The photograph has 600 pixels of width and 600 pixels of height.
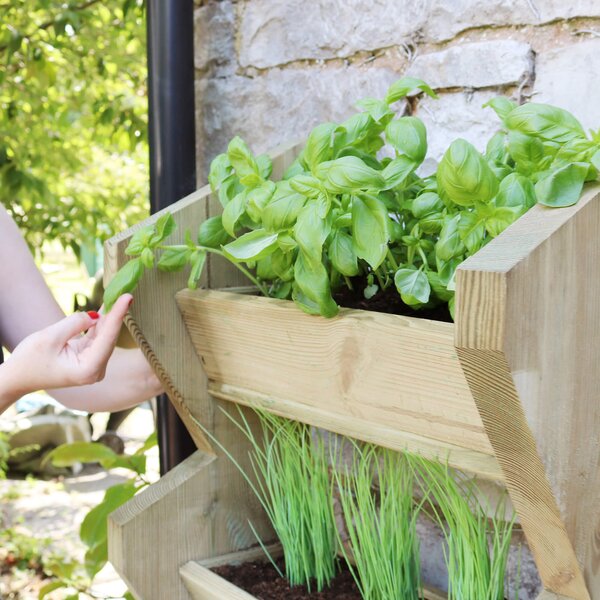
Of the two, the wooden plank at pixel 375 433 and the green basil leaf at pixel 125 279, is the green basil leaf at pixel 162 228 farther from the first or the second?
the wooden plank at pixel 375 433

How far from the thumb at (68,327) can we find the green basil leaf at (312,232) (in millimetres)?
348

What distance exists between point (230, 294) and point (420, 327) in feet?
0.93

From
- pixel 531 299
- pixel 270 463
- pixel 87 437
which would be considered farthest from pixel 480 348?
pixel 87 437

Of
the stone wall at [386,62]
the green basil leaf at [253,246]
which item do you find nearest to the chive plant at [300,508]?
the stone wall at [386,62]

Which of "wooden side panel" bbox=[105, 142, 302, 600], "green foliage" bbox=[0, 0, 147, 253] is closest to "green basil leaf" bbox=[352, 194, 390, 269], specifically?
"wooden side panel" bbox=[105, 142, 302, 600]

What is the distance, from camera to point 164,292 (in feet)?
3.14

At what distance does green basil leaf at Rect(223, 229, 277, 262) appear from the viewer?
0.75 metres

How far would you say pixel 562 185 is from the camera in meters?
0.59

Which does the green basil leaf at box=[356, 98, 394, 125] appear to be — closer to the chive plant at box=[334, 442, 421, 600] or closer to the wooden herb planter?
the wooden herb planter

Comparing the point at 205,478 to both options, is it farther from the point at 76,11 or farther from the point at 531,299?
the point at 76,11

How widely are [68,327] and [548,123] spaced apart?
574 mm

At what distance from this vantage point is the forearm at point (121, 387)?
3.88ft

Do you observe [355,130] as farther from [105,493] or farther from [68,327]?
[105,493]

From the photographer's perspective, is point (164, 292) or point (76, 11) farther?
point (76, 11)
